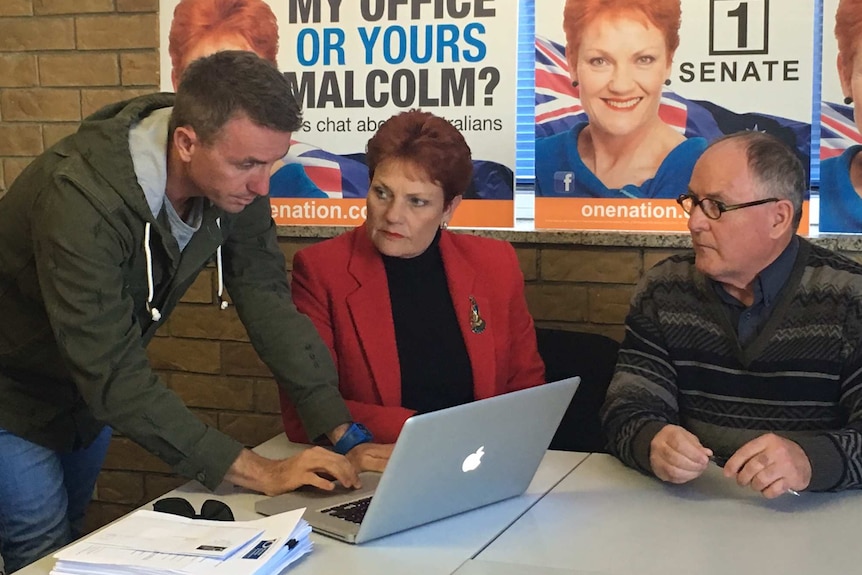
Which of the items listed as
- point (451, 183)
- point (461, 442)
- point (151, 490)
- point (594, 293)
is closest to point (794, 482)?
point (461, 442)

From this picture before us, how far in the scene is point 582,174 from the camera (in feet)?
9.15

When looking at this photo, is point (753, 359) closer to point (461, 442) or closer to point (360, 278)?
point (461, 442)

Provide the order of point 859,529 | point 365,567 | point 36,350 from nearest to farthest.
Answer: point 365,567
point 859,529
point 36,350

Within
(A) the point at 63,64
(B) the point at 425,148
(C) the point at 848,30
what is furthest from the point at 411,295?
(A) the point at 63,64

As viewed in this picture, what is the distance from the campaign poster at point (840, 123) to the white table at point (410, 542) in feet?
4.01

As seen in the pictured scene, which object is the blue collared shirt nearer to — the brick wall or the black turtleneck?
the black turtleneck

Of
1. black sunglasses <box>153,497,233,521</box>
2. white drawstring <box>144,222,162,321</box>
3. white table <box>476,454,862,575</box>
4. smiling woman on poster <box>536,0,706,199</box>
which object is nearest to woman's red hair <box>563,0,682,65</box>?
smiling woman on poster <box>536,0,706,199</box>

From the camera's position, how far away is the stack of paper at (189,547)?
53.9 inches

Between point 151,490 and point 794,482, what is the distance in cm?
231

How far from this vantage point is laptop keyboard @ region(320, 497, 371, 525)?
62.8 inches

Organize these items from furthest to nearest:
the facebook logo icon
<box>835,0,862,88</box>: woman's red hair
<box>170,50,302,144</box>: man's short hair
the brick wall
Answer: the brick wall, the facebook logo icon, <box>835,0,862,88</box>: woman's red hair, <box>170,50,302,144</box>: man's short hair

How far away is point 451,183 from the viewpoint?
2266mm

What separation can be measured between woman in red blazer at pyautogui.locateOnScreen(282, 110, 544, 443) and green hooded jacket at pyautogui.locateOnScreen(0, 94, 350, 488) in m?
0.17

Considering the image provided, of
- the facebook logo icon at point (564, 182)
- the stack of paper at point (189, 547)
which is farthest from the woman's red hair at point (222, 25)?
the stack of paper at point (189, 547)
